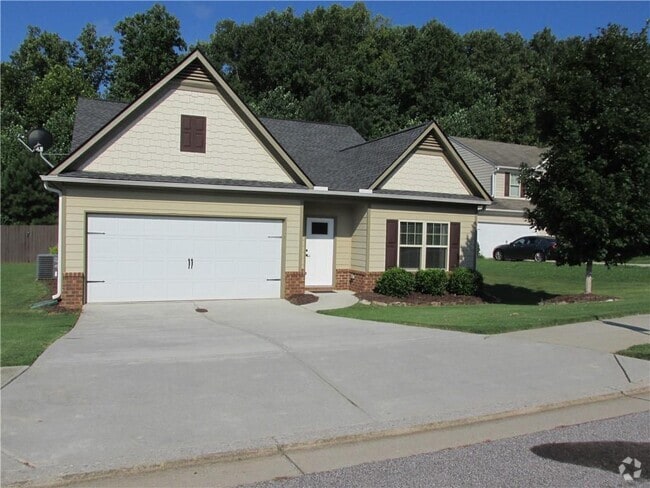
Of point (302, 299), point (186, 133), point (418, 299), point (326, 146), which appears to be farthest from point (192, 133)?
point (418, 299)

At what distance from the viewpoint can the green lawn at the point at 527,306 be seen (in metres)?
11.6

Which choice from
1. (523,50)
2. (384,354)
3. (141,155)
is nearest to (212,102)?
(141,155)

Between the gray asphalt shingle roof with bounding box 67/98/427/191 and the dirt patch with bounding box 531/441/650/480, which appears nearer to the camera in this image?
the dirt patch with bounding box 531/441/650/480

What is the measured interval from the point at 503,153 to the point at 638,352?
30843 millimetres

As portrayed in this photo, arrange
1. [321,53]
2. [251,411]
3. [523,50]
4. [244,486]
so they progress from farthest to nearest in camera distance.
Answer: [523,50], [321,53], [251,411], [244,486]

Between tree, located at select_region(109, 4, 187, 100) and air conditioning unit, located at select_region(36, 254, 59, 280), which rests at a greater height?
tree, located at select_region(109, 4, 187, 100)

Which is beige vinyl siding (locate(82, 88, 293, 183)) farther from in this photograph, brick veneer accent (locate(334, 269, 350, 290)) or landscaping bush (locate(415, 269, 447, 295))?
landscaping bush (locate(415, 269, 447, 295))

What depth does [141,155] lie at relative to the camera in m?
14.6

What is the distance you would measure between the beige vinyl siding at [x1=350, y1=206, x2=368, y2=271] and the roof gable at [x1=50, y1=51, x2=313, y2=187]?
2.59 metres

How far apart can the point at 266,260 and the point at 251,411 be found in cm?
995

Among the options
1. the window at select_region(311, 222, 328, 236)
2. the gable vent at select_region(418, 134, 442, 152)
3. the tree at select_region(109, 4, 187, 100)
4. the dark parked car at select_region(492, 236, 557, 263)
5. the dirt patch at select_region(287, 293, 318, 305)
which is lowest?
the dirt patch at select_region(287, 293, 318, 305)

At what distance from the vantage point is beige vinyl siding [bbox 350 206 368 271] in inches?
690

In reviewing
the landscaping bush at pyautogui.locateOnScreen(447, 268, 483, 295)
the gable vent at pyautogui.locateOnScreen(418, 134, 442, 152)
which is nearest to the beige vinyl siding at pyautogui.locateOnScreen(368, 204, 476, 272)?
the landscaping bush at pyautogui.locateOnScreen(447, 268, 483, 295)

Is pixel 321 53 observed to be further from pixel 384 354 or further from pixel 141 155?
pixel 384 354
